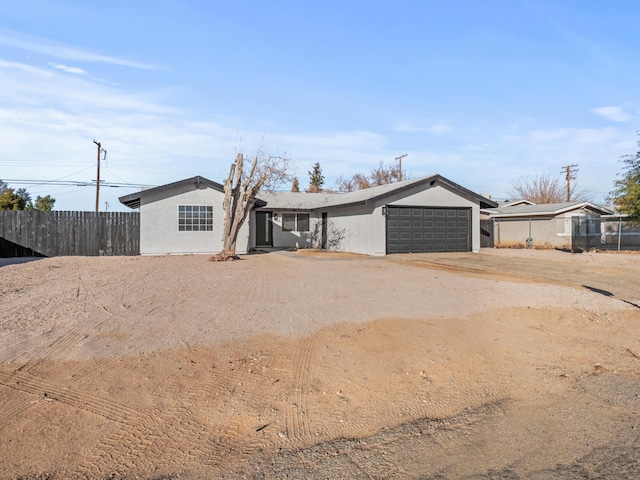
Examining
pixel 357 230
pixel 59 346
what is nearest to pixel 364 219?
pixel 357 230

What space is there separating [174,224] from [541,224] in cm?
2165

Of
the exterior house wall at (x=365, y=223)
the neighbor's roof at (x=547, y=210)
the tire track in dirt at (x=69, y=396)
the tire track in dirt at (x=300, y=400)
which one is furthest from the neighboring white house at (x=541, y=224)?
the tire track in dirt at (x=69, y=396)

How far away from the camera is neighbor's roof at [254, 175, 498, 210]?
2066 cm

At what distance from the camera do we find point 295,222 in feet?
85.5

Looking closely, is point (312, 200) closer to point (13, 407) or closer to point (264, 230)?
point (264, 230)

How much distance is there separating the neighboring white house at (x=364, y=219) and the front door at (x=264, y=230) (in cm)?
348

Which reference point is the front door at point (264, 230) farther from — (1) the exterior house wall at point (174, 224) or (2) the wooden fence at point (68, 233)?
(2) the wooden fence at point (68, 233)

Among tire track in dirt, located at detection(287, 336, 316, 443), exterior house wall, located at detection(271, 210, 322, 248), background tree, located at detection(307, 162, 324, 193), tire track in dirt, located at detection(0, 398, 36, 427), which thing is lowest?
tire track in dirt, located at detection(287, 336, 316, 443)

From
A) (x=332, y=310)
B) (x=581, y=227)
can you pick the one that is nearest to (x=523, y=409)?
(x=332, y=310)

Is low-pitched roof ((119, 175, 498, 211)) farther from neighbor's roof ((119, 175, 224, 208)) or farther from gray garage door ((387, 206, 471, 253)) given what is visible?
gray garage door ((387, 206, 471, 253))

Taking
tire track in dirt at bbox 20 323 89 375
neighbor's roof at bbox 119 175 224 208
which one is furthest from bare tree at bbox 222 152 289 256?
tire track in dirt at bbox 20 323 89 375

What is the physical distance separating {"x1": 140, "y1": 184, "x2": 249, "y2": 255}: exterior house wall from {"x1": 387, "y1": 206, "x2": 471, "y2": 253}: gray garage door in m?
7.44

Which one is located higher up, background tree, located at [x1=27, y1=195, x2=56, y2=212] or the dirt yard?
background tree, located at [x1=27, y1=195, x2=56, y2=212]

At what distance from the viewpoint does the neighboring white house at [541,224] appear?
85.7 ft
